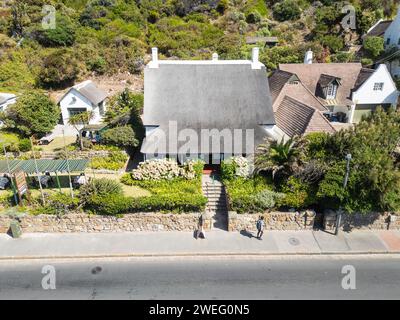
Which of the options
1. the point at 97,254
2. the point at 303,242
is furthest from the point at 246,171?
the point at 97,254

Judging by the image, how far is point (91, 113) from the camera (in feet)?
96.0

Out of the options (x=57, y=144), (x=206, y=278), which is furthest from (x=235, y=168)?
(x=57, y=144)

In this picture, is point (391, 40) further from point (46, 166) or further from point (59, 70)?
point (46, 166)

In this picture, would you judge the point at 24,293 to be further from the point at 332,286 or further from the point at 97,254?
the point at 332,286

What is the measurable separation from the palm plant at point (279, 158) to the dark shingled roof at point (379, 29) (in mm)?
35919

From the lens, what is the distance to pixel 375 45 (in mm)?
40250

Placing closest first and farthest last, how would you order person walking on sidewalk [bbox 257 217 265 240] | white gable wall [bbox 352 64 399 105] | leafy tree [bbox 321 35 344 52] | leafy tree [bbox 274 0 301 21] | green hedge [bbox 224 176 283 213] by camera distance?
person walking on sidewalk [bbox 257 217 265 240] < green hedge [bbox 224 176 283 213] < white gable wall [bbox 352 64 399 105] < leafy tree [bbox 321 35 344 52] < leafy tree [bbox 274 0 301 21]

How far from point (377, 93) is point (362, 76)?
7.96ft

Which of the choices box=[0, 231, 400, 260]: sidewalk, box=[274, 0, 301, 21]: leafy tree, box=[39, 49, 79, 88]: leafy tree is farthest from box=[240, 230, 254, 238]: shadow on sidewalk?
box=[274, 0, 301, 21]: leafy tree

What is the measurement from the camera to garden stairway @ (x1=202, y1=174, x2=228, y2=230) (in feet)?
61.1

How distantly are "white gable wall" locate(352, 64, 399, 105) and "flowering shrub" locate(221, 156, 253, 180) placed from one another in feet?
60.7

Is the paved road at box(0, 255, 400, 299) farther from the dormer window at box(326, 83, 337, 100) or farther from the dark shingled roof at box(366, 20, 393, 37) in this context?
the dark shingled roof at box(366, 20, 393, 37)

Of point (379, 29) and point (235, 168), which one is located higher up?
point (379, 29)
